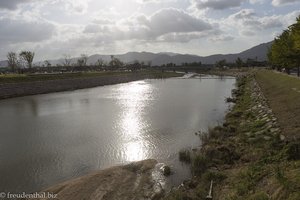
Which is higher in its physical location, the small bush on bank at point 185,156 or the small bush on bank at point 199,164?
the small bush on bank at point 199,164

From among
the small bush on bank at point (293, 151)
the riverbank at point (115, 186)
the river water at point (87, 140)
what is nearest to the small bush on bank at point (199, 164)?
the river water at point (87, 140)

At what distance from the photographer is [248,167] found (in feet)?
40.5

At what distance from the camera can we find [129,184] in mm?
13602

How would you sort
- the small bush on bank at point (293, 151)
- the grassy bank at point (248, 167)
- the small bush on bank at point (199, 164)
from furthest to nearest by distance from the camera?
the small bush on bank at point (199, 164) < the small bush on bank at point (293, 151) < the grassy bank at point (248, 167)

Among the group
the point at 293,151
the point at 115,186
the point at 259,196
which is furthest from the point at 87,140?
the point at 259,196

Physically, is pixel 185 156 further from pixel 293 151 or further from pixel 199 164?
pixel 293 151

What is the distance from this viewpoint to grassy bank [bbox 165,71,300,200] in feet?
31.0

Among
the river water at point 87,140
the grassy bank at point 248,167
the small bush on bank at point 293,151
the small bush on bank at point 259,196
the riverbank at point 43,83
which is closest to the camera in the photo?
the small bush on bank at point 259,196

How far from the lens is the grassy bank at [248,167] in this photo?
9438 mm

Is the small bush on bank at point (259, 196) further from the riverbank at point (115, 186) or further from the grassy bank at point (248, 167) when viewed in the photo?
the riverbank at point (115, 186)

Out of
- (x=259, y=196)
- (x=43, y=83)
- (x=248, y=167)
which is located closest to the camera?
(x=259, y=196)

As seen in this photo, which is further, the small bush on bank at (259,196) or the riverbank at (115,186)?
the riverbank at (115,186)

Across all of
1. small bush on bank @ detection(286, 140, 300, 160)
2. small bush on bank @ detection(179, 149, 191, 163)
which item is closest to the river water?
small bush on bank @ detection(179, 149, 191, 163)

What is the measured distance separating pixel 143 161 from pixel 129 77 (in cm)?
9497
